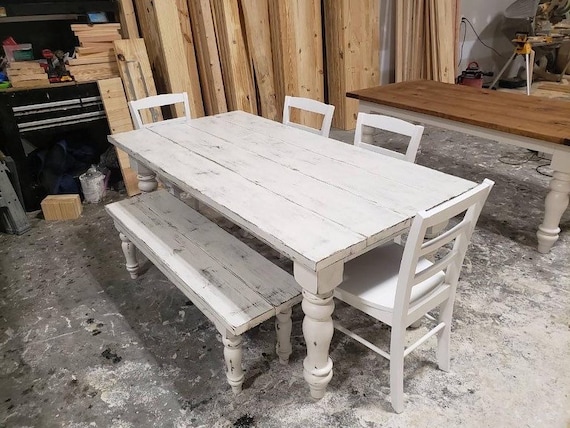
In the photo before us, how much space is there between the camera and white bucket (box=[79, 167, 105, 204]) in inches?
134

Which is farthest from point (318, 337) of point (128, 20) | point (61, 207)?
point (128, 20)

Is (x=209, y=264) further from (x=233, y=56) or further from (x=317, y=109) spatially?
(x=233, y=56)

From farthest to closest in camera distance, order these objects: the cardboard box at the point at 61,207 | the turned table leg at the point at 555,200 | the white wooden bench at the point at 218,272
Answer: the cardboard box at the point at 61,207, the turned table leg at the point at 555,200, the white wooden bench at the point at 218,272

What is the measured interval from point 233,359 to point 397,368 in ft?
1.95

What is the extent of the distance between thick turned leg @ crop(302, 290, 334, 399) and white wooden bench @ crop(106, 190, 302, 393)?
15 cm

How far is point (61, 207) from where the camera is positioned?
321 centimetres

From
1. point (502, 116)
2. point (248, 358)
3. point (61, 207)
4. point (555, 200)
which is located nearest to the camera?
point (248, 358)

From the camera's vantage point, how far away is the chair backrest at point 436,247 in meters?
1.31

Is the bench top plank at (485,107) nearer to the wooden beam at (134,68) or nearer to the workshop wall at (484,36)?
the wooden beam at (134,68)

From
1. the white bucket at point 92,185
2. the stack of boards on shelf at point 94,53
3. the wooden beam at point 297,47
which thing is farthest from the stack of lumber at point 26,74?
the wooden beam at point 297,47

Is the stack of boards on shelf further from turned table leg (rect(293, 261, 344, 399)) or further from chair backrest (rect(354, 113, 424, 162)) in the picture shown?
turned table leg (rect(293, 261, 344, 399))

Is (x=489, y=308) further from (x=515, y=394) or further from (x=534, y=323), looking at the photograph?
(x=515, y=394)

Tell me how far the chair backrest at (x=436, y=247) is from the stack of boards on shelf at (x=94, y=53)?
2893 millimetres

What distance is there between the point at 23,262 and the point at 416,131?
2421 mm
